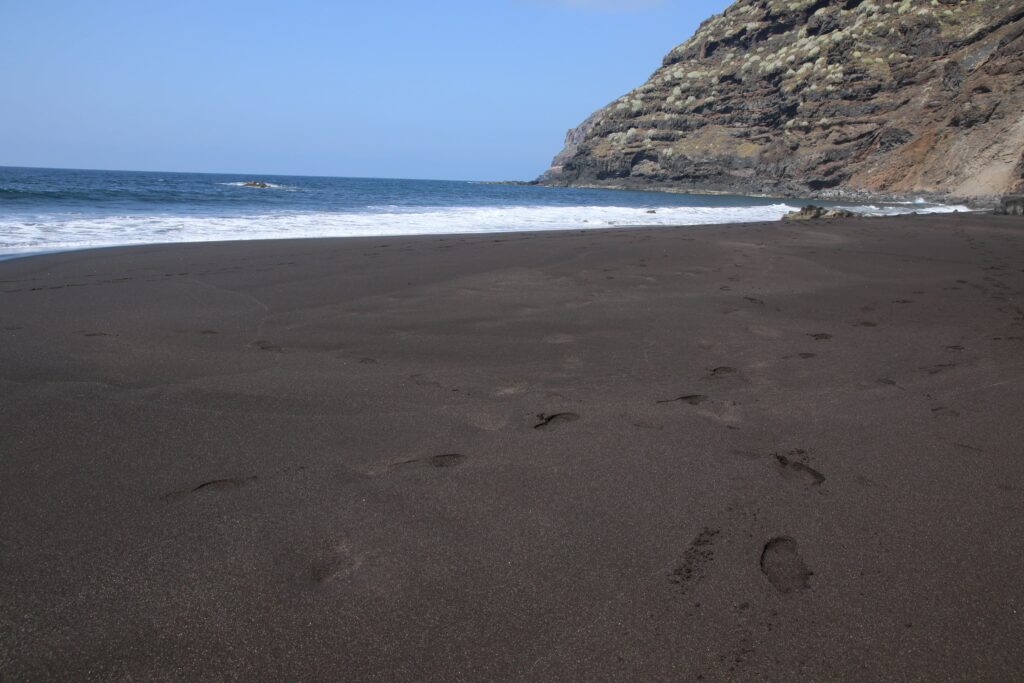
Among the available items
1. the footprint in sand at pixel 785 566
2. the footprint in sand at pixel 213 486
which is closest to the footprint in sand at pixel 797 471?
the footprint in sand at pixel 785 566

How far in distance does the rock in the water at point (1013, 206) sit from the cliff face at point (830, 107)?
1494cm

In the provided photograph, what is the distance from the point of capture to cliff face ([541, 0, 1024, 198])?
41.1 m

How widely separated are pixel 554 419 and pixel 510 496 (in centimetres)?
82

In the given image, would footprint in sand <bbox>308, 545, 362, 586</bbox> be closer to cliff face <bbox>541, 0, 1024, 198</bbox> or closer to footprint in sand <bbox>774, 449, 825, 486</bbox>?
footprint in sand <bbox>774, 449, 825, 486</bbox>

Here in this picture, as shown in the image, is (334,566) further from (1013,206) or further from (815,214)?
(1013,206)

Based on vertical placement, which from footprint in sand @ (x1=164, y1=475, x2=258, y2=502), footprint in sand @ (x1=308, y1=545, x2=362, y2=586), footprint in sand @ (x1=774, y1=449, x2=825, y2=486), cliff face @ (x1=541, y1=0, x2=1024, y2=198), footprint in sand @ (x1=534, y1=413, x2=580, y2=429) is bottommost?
footprint in sand @ (x1=308, y1=545, x2=362, y2=586)

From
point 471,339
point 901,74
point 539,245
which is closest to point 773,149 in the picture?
point 901,74

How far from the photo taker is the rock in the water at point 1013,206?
62.4 ft

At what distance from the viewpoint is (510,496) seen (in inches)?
96.7

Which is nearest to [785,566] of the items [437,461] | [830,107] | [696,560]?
[696,560]

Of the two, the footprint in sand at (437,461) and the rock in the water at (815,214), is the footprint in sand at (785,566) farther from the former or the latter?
the rock in the water at (815,214)

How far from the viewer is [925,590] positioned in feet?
6.26

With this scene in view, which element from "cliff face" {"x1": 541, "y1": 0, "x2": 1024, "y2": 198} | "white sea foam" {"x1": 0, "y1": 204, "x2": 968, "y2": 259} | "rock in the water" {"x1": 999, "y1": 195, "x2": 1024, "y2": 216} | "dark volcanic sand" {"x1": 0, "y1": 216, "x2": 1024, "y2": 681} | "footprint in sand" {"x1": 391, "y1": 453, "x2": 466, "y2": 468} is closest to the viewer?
"dark volcanic sand" {"x1": 0, "y1": 216, "x2": 1024, "y2": 681}

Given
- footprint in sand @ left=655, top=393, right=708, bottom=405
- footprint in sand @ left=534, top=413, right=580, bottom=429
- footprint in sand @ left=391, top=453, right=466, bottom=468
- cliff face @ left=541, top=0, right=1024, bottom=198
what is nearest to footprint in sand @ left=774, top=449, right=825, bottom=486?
footprint in sand @ left=655, top=393, right=708, bottom=405
